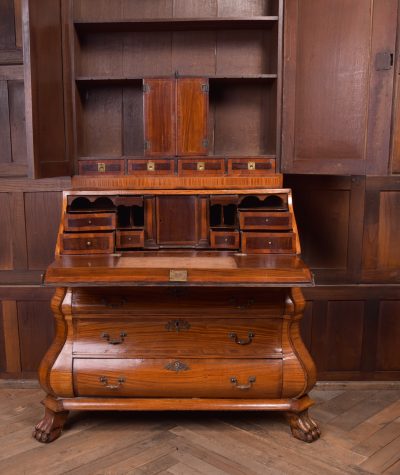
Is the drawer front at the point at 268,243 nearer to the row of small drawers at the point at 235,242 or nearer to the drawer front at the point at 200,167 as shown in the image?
the row of small drawers at the point at 235,242

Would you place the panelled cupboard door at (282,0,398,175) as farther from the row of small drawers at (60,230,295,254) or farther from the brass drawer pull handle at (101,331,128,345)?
the brass drawer pull handle at (101,331,128,345)

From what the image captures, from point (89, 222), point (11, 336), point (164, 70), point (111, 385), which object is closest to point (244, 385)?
point (111, 385)

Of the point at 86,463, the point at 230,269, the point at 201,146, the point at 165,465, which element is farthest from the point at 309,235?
the point at 86,463

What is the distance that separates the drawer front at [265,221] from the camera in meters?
2.70

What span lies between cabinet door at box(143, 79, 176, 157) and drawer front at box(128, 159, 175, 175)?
0.04m

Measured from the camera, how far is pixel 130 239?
109 inches

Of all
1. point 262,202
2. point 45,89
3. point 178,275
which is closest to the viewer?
point 178,275

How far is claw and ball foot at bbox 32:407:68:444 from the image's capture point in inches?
105

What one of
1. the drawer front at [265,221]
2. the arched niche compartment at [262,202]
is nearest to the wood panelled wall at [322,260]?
the arched niche compartment at [262,202]

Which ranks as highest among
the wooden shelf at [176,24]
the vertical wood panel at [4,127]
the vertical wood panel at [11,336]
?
the wooden shelf at [176,24]

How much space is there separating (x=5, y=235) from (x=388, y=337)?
2.38 metres

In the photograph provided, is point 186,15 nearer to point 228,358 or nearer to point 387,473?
point 228,358

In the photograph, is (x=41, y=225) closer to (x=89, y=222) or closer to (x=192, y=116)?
(x=89, y=222)

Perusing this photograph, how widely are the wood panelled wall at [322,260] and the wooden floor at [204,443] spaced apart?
1.09 feet
